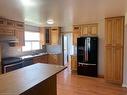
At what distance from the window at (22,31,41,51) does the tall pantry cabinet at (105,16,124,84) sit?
3.83m

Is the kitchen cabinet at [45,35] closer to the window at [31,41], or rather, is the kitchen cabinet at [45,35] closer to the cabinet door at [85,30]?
the window at [31,41]

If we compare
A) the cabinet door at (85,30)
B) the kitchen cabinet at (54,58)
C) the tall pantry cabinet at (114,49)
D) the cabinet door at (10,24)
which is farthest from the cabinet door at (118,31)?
the cabinet door at (10,24)

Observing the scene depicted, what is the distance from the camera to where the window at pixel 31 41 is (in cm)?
639

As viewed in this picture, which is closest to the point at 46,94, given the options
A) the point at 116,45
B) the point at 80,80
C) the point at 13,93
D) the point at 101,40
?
the point at 13,93

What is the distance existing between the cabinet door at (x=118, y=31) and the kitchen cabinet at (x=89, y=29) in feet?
3.93

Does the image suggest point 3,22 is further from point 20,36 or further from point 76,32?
point 76,32

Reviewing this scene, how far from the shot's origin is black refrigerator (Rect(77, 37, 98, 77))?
5457mm

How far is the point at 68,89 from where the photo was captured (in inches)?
165

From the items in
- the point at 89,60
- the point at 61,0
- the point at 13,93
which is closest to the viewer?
the point at 13,93

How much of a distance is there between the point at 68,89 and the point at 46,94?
5.72 ft

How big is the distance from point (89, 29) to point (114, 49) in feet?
5.37

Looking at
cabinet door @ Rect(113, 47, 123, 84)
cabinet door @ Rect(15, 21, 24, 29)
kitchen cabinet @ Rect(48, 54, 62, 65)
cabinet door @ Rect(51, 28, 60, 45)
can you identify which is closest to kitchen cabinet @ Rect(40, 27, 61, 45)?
cabinet door @ Rect(51, 28, 60, 45)

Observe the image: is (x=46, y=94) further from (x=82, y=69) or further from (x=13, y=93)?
(x=82, y=69)

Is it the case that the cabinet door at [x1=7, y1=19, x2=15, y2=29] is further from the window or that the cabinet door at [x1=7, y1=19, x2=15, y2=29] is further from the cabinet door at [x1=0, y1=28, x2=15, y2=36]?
the window
